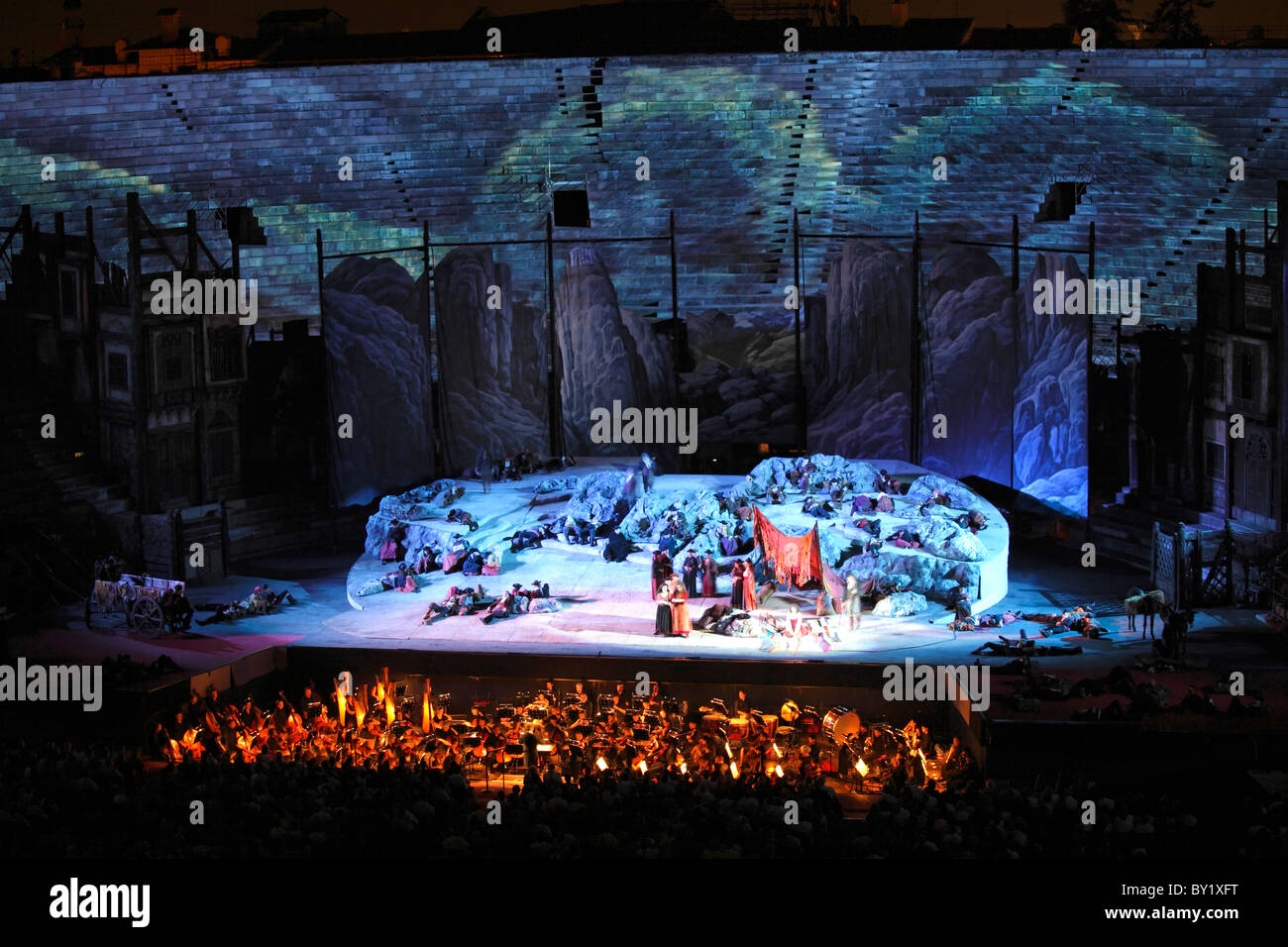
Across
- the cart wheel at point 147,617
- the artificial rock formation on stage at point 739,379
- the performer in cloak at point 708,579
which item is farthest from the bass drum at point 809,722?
the artificial rock formation on stage at point 739,379

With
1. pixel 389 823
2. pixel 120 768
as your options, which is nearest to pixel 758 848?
pixel 389 823

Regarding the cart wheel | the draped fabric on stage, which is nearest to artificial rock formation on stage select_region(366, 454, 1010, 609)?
the draped fabric on stage

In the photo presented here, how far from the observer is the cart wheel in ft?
91.3

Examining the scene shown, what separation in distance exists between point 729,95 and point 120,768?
21.9m

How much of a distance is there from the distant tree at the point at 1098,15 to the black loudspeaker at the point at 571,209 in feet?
41.7

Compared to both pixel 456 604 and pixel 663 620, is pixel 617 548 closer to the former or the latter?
pixel 456 604

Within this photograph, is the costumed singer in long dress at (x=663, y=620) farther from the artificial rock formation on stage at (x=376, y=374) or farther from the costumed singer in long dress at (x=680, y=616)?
the artificial rock formation on stage at (x=376, y=374)

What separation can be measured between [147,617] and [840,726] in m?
11.9

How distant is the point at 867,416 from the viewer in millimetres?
36906

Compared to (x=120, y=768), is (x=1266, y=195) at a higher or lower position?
higher

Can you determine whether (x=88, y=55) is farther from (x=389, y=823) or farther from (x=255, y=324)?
(x=389, y=823)

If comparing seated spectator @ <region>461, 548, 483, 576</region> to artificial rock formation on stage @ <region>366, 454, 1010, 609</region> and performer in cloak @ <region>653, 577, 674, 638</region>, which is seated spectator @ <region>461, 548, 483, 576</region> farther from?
performer in cloak @ <region>653, 577, 674, 638</region>

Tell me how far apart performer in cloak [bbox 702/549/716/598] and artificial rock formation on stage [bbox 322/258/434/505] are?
999 cm

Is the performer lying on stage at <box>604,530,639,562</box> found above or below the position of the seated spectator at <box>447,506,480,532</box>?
below
